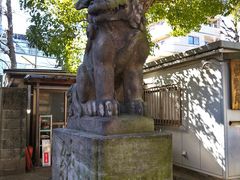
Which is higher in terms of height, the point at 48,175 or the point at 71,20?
the point at 71,20

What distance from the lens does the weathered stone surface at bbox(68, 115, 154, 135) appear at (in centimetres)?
240

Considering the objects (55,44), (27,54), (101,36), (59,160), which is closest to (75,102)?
(59,160)

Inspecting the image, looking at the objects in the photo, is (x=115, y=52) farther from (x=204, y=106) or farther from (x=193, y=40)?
(x=193, y=40)

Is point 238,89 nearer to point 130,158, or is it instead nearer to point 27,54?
point 130,158

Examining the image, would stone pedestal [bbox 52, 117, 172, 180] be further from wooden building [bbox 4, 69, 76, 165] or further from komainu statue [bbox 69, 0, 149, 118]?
wooden building [bbox 4, 69, 76, 165]

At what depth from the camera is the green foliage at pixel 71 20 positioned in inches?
273

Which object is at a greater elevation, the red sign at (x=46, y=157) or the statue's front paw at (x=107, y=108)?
the statue's front paw at (x=107, y=108)

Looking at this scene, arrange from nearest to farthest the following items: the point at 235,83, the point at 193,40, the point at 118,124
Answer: the point at 118,124
the point at 235,83
the point at 193,40

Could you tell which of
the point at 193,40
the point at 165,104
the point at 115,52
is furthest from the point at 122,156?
the point at 193,40

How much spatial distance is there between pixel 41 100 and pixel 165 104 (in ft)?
14.6

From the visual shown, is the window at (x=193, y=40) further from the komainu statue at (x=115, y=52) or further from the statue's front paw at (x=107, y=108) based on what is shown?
the statue's front paw at (x=107, y=108)

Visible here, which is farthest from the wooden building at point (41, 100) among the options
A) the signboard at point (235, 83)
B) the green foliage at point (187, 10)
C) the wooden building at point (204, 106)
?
the signboard at point (235, 83)

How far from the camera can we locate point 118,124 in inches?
96.2

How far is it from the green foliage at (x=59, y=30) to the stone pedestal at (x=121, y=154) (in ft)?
15.8
